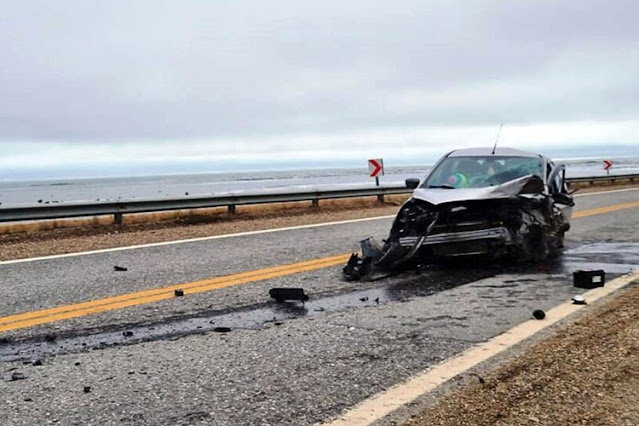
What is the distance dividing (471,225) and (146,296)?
13.2ft

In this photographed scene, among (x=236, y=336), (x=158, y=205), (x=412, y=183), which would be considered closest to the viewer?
(x=236, y=336)

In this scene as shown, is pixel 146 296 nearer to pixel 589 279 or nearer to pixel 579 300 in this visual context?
pixel 579 300

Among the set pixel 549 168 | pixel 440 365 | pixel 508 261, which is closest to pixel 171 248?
pixel 508 261

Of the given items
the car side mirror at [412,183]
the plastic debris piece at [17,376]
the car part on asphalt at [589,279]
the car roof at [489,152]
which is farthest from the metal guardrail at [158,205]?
the car part on asphalt at [589,279]

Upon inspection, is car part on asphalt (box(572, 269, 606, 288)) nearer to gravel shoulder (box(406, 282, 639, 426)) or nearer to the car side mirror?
gravel shoulder (box(406, 282, 639, 426))

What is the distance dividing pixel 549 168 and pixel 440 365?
6.35 m

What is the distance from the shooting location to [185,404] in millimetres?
3711

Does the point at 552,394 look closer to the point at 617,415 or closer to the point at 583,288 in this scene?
the point at 617,415

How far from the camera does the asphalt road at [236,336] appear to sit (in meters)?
3.74

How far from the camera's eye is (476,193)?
8.18 meters

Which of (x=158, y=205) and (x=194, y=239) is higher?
(x=158, y=205)

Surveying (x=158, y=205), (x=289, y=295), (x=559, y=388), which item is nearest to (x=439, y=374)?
(x=559, y=388)

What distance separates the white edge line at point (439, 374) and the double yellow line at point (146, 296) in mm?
3370

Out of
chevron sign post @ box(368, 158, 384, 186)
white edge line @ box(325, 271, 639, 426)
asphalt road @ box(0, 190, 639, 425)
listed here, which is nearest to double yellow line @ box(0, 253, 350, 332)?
asphalt road @ box(0, 190, 639, 425)
